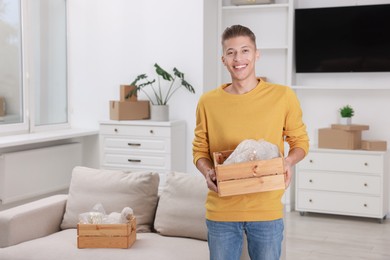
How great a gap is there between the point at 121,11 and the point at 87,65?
0.67 m

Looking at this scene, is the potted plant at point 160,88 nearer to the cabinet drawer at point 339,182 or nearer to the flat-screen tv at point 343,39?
the flat-screen tv at point 343,39

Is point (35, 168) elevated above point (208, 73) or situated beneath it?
situated beneath

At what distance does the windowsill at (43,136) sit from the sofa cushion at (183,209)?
1953mm

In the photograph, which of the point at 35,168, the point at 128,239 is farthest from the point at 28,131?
the point at 128,239

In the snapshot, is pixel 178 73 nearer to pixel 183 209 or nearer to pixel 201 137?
pixel 183 209

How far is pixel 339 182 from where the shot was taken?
221 inches

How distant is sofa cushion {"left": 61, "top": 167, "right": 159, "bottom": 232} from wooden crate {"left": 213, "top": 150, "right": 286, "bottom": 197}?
4.58 ft

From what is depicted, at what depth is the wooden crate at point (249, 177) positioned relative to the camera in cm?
193

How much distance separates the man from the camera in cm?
198

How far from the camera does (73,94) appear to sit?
6.14 meters

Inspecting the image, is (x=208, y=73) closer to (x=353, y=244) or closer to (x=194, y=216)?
(x=353, y=244)

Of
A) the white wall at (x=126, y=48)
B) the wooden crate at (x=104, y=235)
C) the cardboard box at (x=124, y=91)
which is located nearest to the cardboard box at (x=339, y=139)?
the white wall at (x=126, y=48)

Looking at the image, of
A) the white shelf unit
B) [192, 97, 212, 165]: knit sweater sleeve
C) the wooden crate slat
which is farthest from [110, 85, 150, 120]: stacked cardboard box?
the wooden crate slat

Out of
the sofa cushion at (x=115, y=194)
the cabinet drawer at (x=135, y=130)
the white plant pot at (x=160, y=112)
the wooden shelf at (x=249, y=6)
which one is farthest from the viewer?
the wooden shelf at (x=249, y=6)
